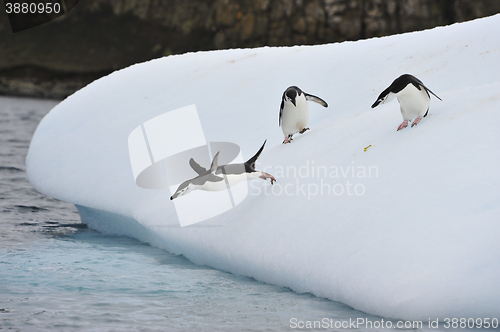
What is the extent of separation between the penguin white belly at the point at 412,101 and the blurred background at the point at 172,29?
33500 millimetres

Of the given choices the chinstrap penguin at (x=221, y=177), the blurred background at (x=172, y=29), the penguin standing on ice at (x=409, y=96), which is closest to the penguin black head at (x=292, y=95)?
the chinstrap penguin at (x=221, y=177)

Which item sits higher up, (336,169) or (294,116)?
(294,116)

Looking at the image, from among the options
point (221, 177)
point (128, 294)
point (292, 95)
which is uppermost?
point (292, 95)

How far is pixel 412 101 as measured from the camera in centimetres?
324

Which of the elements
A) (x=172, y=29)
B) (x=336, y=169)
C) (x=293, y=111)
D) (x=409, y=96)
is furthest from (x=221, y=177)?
(x=172, y=29)

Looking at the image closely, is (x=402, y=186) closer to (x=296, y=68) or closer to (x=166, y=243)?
(x=166, y=243)

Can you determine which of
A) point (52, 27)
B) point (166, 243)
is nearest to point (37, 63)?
point (52, 27)

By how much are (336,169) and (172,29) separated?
44526mm

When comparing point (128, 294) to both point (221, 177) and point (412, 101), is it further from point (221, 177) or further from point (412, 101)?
point (412, 101)

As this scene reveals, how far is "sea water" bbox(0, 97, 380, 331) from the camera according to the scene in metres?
2.49

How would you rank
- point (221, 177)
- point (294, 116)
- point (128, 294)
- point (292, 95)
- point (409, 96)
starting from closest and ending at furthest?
1. point (128, 294)
2. point (409, 96)
3. point (221, 177)
4. point (292, 95)
5. point (294, 116)

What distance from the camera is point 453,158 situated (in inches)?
111

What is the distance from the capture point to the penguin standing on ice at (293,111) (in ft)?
12.6

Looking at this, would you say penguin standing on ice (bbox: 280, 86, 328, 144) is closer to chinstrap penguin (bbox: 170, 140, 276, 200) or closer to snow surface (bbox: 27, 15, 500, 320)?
snow surface (bbox: 27, 15, 500, 320)
